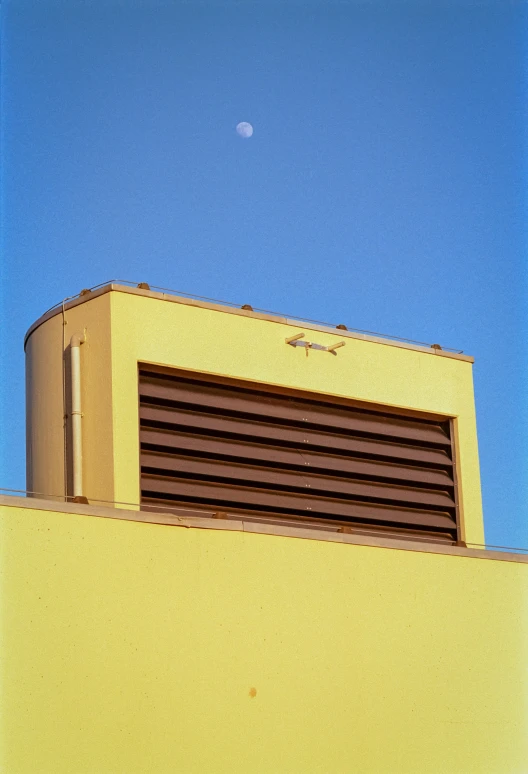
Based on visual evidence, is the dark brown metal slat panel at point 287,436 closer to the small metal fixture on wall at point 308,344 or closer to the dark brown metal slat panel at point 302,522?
the dark brown metal slat panel at point 302,522

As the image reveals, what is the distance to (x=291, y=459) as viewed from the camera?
18938 mm

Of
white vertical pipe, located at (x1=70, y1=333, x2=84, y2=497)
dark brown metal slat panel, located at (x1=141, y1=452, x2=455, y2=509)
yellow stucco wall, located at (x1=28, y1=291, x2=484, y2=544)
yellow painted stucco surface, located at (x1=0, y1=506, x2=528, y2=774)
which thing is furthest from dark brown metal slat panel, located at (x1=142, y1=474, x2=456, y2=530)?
yellow painted stucco surface, located at (x1=0, y1=506, x2=528, y2=774)

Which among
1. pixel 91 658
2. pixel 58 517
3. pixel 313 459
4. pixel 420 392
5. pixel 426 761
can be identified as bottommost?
pixel 426 761

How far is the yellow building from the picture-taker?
550 inches

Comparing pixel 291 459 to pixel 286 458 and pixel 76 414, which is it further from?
pixel 76 414

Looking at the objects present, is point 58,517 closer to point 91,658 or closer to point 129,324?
point 91,658

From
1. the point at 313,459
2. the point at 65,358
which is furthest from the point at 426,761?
the point at 65,358

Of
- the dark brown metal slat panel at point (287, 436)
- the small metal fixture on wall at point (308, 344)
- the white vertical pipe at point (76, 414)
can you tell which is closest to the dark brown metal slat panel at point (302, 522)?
the white vertical pipe at point (76, 414)

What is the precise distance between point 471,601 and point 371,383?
12.8 feet

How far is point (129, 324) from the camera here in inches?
709

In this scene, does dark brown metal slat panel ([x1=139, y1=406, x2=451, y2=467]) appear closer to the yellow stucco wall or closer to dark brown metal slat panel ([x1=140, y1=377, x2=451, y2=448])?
dark brown metal slat panel ([x1=140, y1=377, x2=451, y2=448])

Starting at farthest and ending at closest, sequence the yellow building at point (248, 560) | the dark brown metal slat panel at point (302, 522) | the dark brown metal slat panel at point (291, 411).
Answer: the dark brown metal slat panel at point (291, 411)
the dark brown metal slat panel at point (302, 522)
the yellow building at point (248, 560)

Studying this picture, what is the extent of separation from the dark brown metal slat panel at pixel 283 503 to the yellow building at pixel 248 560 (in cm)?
3

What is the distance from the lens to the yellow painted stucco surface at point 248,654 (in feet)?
44.9
